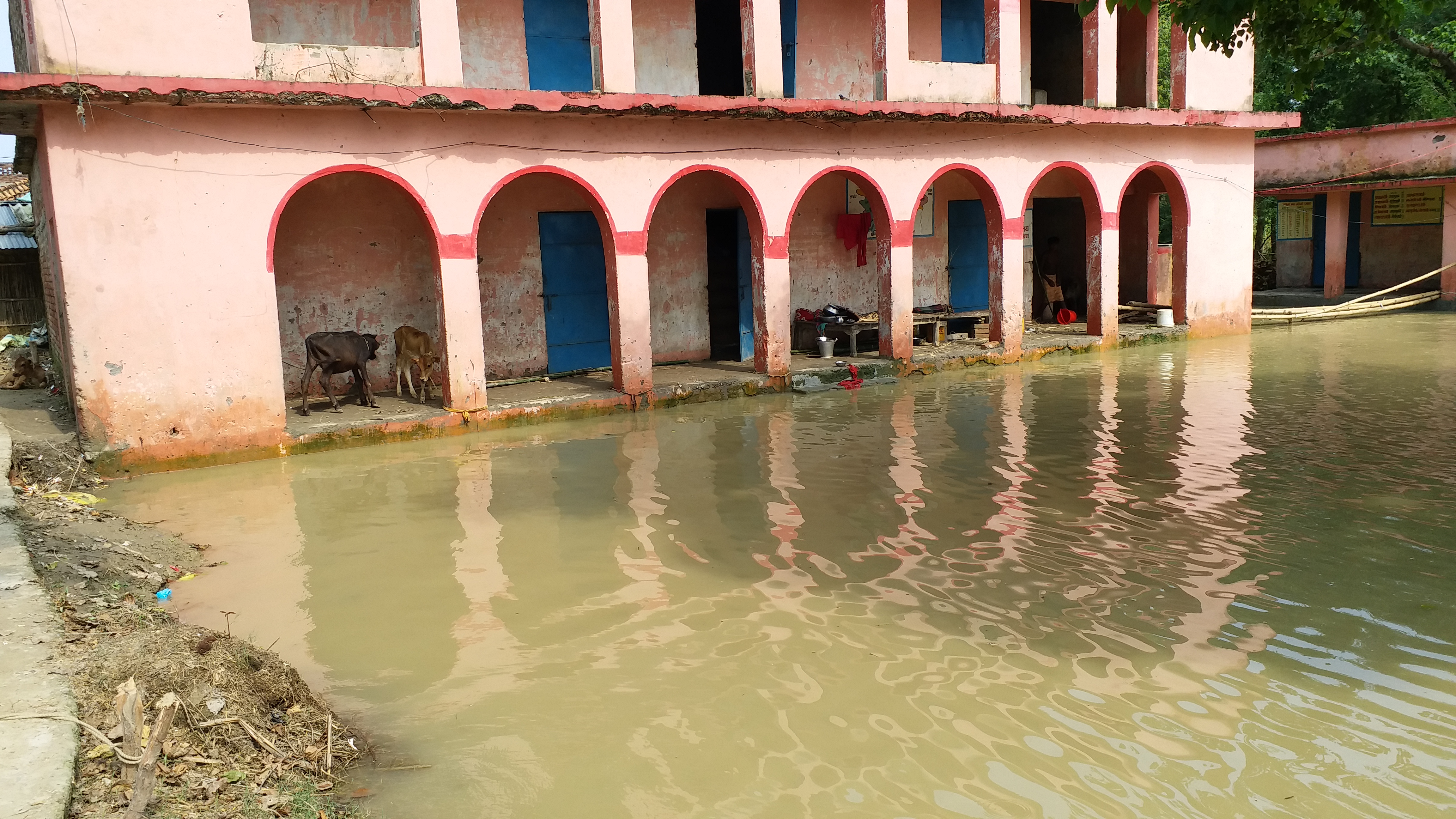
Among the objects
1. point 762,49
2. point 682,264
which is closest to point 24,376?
point 682,264

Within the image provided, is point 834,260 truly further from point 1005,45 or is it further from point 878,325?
point 1005,45

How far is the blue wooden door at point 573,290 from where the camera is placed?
1495 centimetres

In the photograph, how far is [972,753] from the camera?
14.4 ft

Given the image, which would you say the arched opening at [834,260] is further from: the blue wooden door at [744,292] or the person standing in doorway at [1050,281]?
the person standing in doorway at [1050,281]

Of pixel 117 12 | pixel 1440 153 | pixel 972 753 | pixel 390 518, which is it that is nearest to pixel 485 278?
pixel 117 12

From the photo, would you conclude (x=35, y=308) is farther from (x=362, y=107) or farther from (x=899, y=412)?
(x=899, y=412)

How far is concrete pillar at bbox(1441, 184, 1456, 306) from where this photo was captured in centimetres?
2077

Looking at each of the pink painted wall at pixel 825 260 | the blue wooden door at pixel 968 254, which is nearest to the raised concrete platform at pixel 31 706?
the pink painted wall at pixel 825 260

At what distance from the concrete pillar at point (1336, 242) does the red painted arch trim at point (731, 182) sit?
1468cm

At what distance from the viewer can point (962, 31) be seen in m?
17.2

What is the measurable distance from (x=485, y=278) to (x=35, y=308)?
8406 mm

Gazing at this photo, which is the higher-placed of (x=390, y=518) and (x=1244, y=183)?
(x=1244, y=183)

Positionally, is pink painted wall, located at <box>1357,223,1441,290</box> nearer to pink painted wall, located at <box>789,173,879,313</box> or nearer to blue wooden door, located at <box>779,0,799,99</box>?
pink painted wall, located at <box>789,173,879,313</box>

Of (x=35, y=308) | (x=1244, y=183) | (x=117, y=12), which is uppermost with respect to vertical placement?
(x=117, y=12)
